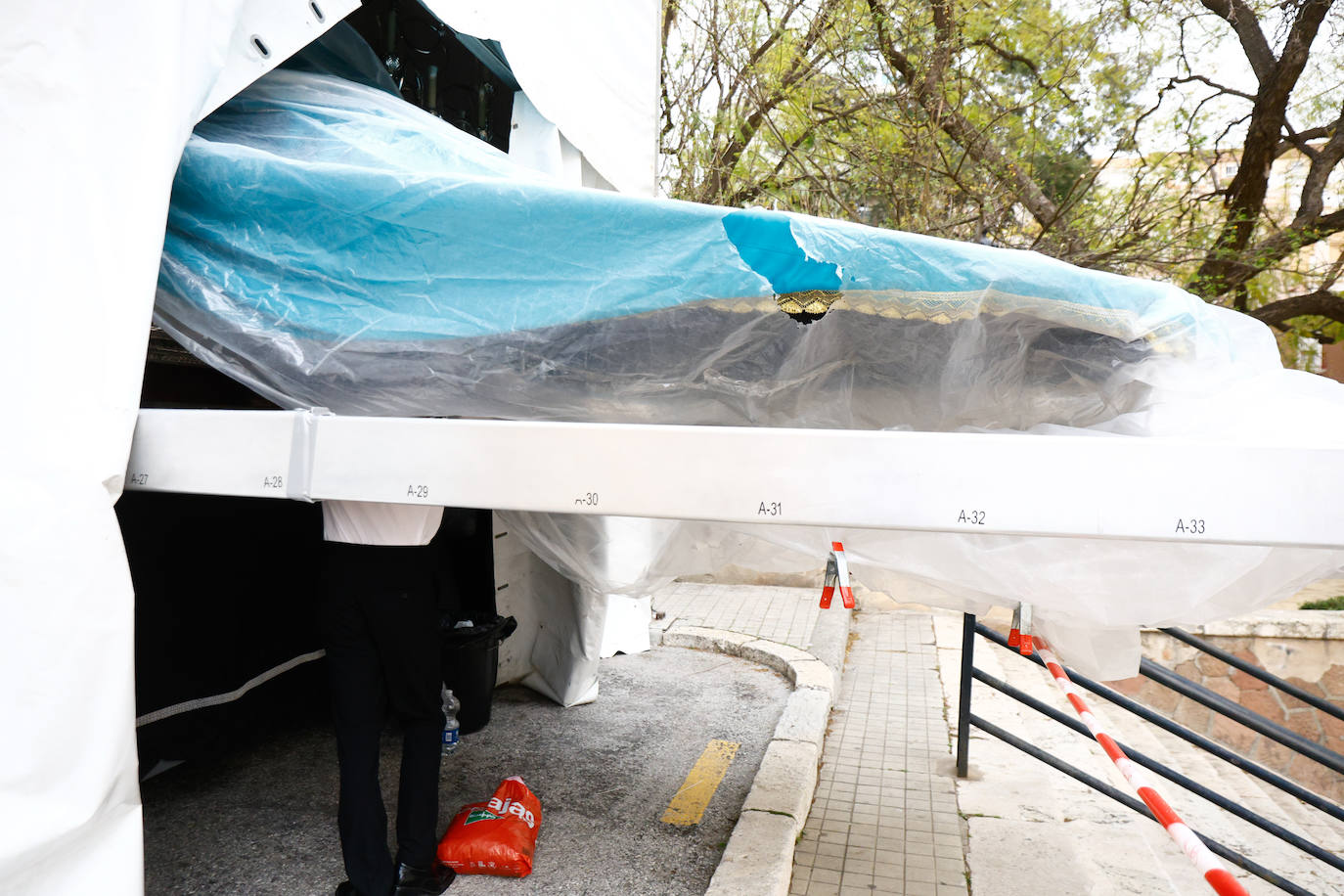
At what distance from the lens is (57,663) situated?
1872mm

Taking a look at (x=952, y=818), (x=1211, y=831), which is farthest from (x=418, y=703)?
(x=1211, y=831)

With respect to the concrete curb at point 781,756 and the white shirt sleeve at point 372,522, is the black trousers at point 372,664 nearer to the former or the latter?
the white shirt sleeve at point 372,522

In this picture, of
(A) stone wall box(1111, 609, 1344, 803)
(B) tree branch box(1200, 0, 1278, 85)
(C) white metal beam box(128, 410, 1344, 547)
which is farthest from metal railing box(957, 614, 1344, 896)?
(B) tree branch box(1200, 0, 1278, 85)

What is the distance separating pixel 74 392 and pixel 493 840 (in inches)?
84.9

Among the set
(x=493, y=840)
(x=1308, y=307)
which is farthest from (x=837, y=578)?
(x=1308, y=307)

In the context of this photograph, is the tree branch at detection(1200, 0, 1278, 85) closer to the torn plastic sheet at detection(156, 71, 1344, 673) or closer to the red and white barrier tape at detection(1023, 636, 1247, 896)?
the red and white barrier tape at detection(1023, 636, 1247, 896)

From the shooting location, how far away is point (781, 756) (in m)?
4.61

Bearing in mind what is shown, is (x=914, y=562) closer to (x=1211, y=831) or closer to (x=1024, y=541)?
(x=1024, y=541)

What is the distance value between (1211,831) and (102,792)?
6.16m

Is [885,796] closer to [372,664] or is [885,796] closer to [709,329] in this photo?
[372,664]

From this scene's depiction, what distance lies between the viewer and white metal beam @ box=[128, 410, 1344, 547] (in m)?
1.71

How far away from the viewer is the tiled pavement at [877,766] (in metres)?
3.68

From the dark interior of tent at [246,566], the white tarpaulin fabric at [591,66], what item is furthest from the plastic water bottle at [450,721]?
the white tarpaulin fabric at [591,66]

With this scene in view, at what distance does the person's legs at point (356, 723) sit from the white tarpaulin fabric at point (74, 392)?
852 mm
